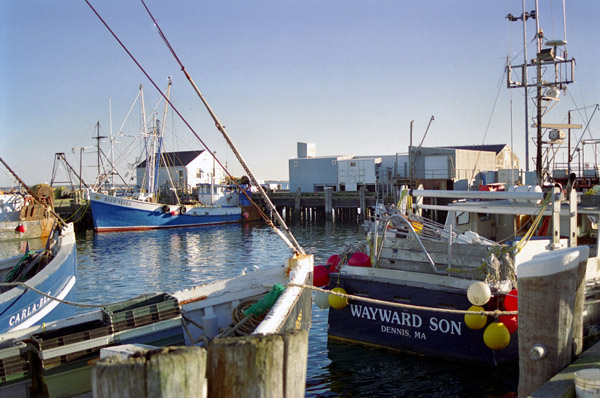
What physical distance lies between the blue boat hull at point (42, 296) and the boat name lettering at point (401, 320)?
6.30 meters

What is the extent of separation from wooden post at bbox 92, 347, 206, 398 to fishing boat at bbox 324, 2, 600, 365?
5.59 m

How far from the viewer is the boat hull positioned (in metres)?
46.2

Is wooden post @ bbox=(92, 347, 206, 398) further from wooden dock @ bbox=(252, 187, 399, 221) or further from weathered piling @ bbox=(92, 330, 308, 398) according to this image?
wooden dock @ bbox=(252, 187, 399, 221)

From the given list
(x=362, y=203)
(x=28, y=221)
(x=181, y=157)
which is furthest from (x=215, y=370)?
(x=181, y=157)

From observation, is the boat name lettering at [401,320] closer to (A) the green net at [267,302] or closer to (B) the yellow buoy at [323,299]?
(B) the yellow buoy at [323,299]

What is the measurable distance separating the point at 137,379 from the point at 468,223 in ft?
37.5

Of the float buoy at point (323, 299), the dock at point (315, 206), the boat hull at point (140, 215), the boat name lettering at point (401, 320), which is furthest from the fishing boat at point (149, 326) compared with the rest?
the boat hull at point (140, 215)

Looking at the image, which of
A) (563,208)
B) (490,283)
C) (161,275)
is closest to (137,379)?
(490,283)

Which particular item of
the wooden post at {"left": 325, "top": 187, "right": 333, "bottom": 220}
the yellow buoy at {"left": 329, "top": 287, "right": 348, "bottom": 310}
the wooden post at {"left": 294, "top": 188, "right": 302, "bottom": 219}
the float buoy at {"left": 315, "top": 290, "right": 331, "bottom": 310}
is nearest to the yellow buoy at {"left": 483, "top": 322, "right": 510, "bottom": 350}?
the yellow buoy at {"left": 329, "top": 287, "right": 348, "bottom": 310}

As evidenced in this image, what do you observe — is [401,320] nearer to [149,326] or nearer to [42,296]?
[149,326]

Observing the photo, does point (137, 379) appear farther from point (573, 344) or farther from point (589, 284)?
point (589, 284)

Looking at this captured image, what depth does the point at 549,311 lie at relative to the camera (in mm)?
5953

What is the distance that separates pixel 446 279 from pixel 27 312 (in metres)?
7.94

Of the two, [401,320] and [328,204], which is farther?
[328,204]
